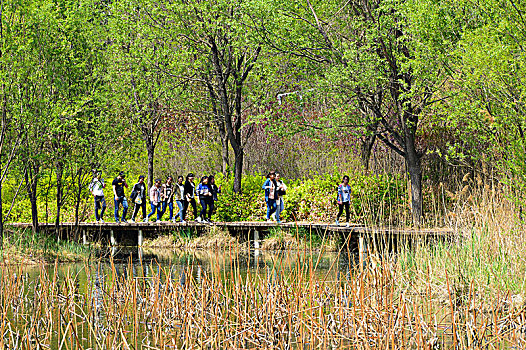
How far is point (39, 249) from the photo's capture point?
16.8 meters

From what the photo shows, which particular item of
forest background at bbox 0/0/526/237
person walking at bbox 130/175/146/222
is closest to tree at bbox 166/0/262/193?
forest background at bbox 0/0/526/237

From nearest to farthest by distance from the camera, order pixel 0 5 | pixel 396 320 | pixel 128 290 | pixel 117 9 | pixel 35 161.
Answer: pixel 396 320, pixel 128 290, pixel 0 5, pixel 35 161, pixel 117 9

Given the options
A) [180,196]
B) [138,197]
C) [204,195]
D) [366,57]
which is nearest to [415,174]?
[366,57]

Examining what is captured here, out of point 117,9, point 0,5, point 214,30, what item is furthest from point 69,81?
point 117,9

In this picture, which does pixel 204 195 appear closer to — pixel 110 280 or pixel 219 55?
pixel 219 55

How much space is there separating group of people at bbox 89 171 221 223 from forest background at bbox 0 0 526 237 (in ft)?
3.80

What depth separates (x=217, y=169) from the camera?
3192 centimetres

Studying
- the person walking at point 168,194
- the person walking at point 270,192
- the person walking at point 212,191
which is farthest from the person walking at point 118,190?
the person walking at point 270,192

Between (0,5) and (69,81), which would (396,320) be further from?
(69,81)

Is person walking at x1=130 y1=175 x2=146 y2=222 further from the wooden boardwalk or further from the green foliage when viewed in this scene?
the green foliage

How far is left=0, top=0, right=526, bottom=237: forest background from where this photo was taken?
11938 mm

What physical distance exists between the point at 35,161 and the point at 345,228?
7.12 m

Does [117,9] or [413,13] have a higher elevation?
[117,9]

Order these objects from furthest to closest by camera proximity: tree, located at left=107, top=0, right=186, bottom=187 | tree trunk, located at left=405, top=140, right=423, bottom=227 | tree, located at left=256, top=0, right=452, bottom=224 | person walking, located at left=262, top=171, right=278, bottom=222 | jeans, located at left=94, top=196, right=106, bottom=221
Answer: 1. jeans, located at left=94, top=196, right=106, bottom=221
2. tree, located at left=107, top=0, right=186, bottom=187
3. person walking, located at left=262, top=171, right=278, bottom=222
4. tree trunk, located at left=405, top=140, right=423, bottom=227
5. tree, located at left=256, top=0, right=452, bottom=224
